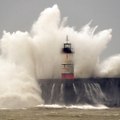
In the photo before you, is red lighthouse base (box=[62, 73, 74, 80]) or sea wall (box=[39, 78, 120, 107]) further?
red lighthouse base (box=[62, 73, 74, 80])

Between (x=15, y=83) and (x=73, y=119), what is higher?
(x=15, y=83)

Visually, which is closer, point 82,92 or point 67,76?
point 82,92

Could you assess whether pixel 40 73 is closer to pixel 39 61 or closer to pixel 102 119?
pixel 39 61

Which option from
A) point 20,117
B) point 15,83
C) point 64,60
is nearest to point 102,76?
point 64,60

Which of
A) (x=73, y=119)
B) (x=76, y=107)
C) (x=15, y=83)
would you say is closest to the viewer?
(x=73, y=119)

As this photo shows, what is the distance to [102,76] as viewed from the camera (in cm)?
8488

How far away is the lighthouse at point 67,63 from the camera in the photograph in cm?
8350

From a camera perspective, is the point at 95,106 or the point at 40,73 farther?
the point at 40,73

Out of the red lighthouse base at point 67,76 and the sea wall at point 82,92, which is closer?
the sea wall at point 82,92

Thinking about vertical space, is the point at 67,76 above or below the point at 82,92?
above

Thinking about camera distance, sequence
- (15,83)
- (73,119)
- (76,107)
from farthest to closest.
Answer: (15,83)
(76,107)
(73,119)

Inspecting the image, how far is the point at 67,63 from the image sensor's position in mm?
84875

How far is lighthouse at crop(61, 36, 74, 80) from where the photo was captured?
274 ft

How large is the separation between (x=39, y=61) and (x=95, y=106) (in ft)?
44.3
